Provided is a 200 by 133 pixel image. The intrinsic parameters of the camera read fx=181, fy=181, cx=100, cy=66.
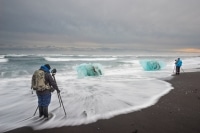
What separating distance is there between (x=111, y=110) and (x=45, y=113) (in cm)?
260

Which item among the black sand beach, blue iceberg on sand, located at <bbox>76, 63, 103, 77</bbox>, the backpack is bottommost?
the black sand beach

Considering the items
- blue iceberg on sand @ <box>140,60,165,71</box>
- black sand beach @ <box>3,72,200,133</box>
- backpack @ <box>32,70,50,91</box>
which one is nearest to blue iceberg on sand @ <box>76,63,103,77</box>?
blue iceberg on sand @ <box>140,60,165,71</box>

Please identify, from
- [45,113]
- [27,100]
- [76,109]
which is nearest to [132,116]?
[76,109]

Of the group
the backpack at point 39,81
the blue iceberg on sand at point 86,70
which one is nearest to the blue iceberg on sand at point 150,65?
the blue iceberg on sand at point 86,70

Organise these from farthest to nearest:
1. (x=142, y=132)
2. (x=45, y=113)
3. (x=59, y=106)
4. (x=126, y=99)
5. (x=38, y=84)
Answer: (x=126, y=99) < (x=59, y=106) < (x=45, y=113) < (x=38, y=84) < (x=142, y=132)

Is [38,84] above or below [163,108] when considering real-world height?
above

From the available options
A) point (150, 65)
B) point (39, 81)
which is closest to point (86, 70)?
point (150, 65)

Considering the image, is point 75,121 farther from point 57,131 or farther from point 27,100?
point 27,100

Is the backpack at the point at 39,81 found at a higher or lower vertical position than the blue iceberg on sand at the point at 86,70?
higher

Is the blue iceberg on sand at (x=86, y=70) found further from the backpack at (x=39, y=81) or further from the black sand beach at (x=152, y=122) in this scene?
the backpack at (x=39, y=81)

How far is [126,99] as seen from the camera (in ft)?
30.0

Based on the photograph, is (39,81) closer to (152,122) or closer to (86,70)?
(152,122)

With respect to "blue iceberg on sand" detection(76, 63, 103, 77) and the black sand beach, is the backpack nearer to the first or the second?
the black sand beach

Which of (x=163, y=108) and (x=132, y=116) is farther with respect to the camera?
(x=163, y=108)
